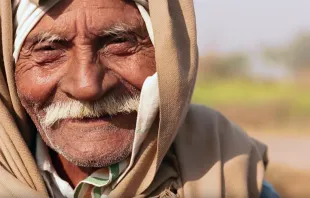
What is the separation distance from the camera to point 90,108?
7.88 ft

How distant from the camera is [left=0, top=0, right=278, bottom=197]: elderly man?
238 cm

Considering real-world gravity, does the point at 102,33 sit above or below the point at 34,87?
above

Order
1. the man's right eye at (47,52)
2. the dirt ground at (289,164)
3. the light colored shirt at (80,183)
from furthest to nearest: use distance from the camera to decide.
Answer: the dirt ground at (289,164) < the light colored shirt at (80,183) < the man's right eye at (47,52)

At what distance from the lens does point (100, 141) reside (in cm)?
245

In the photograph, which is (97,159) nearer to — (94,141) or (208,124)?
(94,141)

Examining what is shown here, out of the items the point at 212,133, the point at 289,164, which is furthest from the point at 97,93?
the point at 289,164

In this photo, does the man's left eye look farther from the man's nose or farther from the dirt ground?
the dirt ground

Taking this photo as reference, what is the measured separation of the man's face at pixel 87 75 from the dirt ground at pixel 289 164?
4714mm

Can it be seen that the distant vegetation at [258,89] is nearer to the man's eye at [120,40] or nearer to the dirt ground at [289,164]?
the dirt ground at [289,164]

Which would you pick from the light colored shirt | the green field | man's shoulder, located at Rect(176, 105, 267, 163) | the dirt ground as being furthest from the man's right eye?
the green field

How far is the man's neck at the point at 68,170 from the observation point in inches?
105

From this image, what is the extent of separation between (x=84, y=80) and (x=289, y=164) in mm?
8304

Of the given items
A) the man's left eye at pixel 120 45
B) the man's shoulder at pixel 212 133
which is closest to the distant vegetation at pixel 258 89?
the man's shoulder at pixel 212 133

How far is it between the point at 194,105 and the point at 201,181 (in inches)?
18.4
